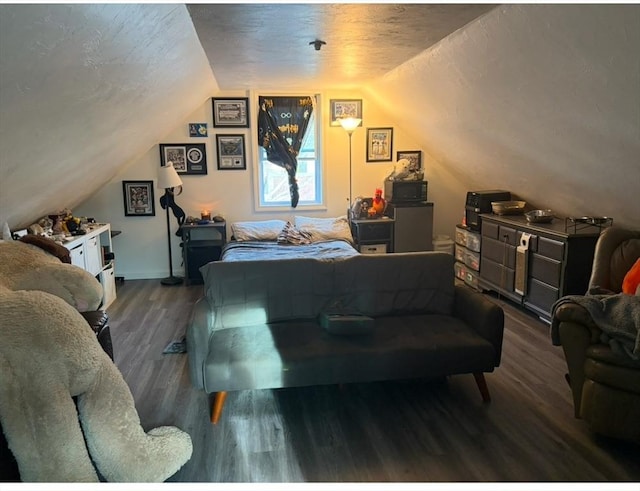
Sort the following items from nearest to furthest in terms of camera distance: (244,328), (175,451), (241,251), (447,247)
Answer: (175,451) < (244,328) < (241,251) < (447,247)

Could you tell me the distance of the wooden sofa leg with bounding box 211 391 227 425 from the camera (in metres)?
2.50

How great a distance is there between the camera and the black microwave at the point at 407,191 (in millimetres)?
5410

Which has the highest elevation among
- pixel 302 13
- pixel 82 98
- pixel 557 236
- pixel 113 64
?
pixel 302 13

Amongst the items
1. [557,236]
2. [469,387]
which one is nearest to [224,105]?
[557,236]

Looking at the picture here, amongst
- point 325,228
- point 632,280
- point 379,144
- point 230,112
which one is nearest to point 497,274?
point 632,280

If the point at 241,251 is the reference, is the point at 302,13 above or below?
above

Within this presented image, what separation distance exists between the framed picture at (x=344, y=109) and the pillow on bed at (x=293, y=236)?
1.36m

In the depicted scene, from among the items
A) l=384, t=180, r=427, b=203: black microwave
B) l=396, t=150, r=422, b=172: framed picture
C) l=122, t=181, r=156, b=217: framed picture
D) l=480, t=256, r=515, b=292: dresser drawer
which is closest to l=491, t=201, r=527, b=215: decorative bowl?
l=480, t=256, r=515, b=292: dresser drawer

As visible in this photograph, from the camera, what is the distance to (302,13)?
2.51 m

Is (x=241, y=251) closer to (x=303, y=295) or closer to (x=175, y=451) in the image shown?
(x=303, y=295)

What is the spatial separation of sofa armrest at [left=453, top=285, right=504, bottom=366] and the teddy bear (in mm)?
1754

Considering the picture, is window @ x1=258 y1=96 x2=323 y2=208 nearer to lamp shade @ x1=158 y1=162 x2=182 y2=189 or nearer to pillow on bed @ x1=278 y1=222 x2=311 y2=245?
pillow on bed @ x1=278 y1=222 x2=311 y2=245

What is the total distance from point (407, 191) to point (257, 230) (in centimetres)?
173

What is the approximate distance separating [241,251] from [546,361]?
2801 millimetres
